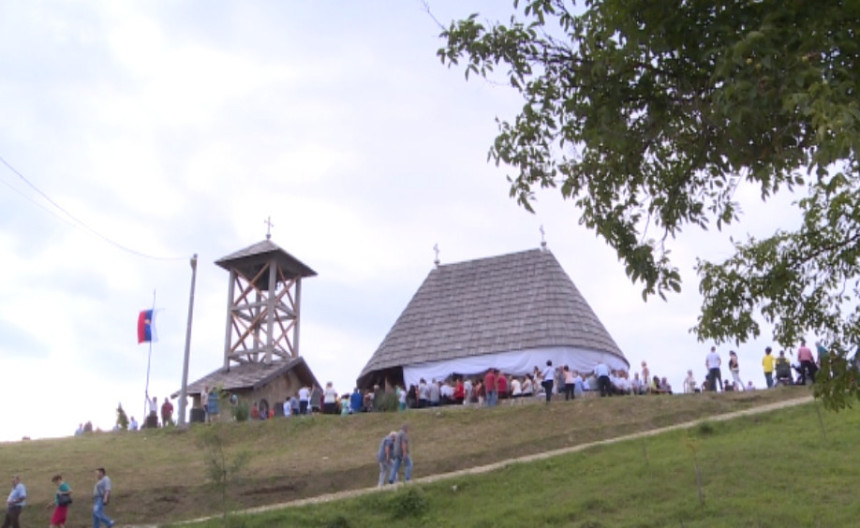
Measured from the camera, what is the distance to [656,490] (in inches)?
603

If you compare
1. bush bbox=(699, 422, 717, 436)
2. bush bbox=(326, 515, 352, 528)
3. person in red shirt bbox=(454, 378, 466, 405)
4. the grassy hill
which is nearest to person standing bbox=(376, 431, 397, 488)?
the grassy hill

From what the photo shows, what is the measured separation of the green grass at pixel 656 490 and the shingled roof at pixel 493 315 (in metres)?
11.4

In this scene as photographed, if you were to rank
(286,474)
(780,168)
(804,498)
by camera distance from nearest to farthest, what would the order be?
(780,168) → (804,498) → (286,474)

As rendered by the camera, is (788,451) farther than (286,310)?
No

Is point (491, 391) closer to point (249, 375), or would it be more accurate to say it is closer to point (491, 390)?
point (491, 390)

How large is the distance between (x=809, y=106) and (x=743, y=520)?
8.31 m

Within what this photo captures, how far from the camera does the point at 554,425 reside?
22.7 metres

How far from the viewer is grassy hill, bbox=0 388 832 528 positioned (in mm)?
16344

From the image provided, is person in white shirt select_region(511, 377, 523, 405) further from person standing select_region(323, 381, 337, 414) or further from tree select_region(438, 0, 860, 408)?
tree select_region(438, 0, 860, 408)

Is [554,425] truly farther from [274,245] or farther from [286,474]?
[274,245]

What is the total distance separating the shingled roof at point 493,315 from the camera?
3064 centimetres

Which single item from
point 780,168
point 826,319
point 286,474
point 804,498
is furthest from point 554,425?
point 780,168

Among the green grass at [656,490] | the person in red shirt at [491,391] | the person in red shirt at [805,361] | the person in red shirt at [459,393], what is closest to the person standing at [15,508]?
the green grass at [656,490]

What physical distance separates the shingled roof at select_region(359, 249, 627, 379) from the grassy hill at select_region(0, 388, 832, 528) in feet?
17.4
